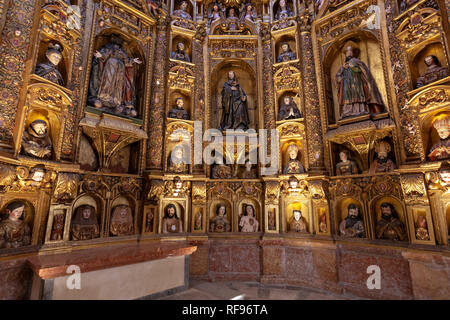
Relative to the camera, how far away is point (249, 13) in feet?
31.0

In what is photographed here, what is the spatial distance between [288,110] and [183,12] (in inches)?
223

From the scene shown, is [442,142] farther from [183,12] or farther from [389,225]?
[183,12]

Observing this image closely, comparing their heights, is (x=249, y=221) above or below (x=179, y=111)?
below

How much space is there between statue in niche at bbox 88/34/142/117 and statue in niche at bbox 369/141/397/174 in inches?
293

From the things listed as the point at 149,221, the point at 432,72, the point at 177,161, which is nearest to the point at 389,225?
the point at 432,72

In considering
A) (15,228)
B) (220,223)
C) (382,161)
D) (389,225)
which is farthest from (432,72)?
(15,228)

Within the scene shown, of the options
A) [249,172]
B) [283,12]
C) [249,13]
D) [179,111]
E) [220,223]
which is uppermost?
[249,13]

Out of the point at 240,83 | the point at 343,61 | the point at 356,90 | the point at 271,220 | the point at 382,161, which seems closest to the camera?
the point at 382,161

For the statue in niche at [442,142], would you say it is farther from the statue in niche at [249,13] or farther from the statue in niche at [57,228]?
the statue in niche at [57,228]

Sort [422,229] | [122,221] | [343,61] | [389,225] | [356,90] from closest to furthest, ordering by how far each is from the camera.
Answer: [422,229] → [389,225] → [122,221] → [356,90] → [343,61]

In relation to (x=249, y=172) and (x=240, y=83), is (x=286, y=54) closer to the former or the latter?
(x=240, y=83)

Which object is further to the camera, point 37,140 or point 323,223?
Answer: point 323,223

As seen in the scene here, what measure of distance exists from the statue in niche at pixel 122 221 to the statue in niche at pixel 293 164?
517 centimetres

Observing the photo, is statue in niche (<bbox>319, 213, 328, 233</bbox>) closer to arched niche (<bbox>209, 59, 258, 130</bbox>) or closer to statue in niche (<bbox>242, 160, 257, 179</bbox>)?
statue in niche (<bbox>242, 160, 257, 179</bbox>)
